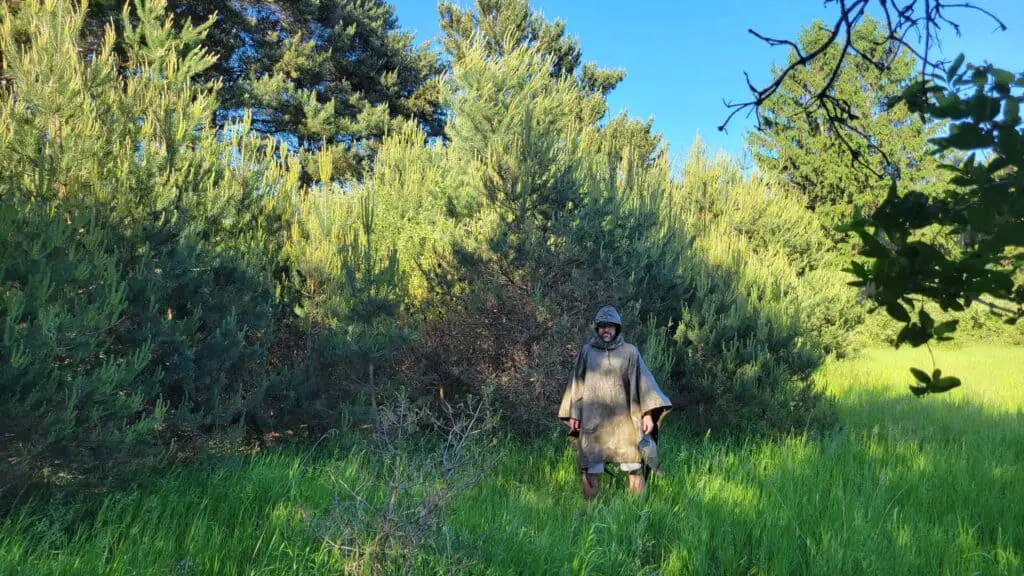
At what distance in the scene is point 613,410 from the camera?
219 inches

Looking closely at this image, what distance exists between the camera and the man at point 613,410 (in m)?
5.50

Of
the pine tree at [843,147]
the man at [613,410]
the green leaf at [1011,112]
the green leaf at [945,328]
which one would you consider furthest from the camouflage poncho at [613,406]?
the pine tree at [843,147]

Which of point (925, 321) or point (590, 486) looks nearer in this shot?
point (925, 321)

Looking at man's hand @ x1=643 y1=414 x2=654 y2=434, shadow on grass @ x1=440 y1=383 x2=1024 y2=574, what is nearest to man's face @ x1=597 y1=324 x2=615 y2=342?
man's hand @ x1=643 y1=414 x2=654 y2=434

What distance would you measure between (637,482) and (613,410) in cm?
65

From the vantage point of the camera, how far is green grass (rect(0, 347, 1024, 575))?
12.3 ft

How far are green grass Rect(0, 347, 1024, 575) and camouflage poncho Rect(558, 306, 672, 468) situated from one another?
44cm

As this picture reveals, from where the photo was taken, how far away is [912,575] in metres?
3.93

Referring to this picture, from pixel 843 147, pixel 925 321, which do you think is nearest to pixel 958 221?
pixel 925 321

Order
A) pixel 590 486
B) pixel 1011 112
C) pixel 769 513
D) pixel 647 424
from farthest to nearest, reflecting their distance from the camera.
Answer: pixel 590 486 → pixel 647 424 → pixel 769 513 → pixel 1011 112

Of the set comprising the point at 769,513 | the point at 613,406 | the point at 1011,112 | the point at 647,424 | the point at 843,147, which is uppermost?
the point at 843,147

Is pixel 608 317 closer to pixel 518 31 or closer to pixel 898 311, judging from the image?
pixel 898 311

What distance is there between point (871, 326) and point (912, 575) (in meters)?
21.6

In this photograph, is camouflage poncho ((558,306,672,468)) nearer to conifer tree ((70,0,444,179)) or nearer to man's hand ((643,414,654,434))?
man's hand ((643,414,654,434))
